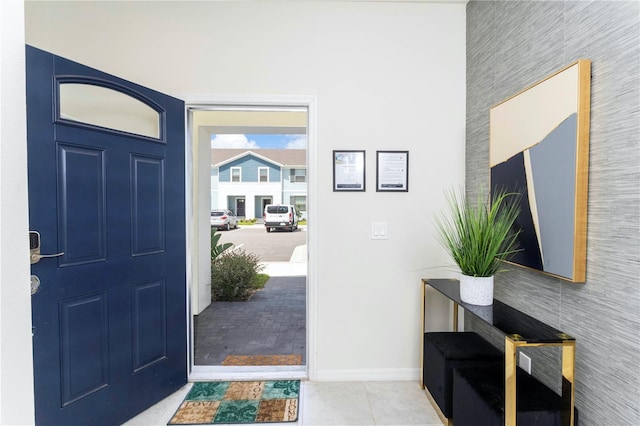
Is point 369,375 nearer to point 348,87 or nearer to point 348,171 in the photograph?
point 348,171

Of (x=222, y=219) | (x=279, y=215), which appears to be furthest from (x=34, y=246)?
(x=279, y=215)

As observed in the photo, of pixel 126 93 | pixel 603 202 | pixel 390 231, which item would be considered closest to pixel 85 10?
pixel 126 93

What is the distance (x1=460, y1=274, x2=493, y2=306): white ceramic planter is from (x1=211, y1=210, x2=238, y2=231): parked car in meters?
6.92

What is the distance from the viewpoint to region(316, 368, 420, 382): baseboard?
225 cm

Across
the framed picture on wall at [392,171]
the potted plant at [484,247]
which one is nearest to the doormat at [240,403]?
the potted plant at [484,247]

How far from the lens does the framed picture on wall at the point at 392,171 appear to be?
2.24 m

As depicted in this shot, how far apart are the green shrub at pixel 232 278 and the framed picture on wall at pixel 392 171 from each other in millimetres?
2880

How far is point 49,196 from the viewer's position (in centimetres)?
152

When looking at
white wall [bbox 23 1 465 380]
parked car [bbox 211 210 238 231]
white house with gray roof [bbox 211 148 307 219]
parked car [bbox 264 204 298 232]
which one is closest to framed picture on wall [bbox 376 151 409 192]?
white wall [bbox 23 1 465 380]

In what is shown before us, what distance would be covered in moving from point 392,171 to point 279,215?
24.4ft

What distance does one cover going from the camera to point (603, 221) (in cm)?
120

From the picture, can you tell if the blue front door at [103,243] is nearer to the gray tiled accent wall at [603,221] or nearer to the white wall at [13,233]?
the white wall at [13,233]

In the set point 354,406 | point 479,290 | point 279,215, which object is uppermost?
point 279,215

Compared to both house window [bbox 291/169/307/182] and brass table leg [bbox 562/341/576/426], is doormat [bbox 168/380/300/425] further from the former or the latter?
house window [bbox 291/169/307/182]
